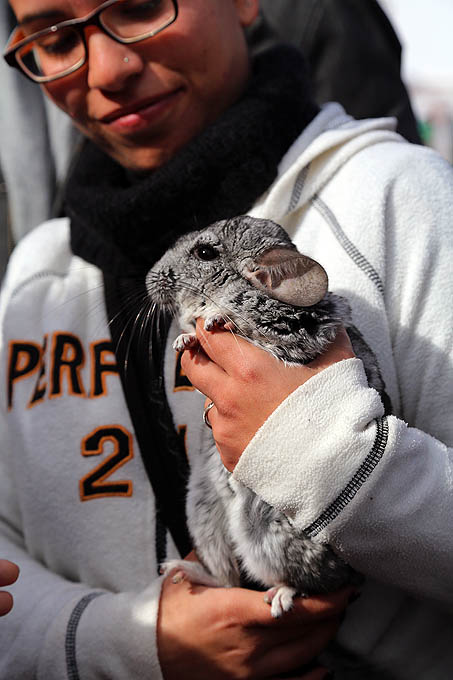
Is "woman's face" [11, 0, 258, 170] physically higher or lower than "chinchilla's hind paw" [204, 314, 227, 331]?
higher

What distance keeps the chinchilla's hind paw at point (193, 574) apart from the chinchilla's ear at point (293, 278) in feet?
2.31

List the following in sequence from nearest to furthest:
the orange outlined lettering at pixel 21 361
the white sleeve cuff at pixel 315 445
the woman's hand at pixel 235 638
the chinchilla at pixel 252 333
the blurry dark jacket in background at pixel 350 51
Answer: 1. the white sleeve cuff at pixel 315 445
2. the chinchilla at pixel 252 333
3. the woman's hand at pixel 235 638
4. the orange outlined lettering at pixel 21 361
5. the blurry dark jacket in background at pixel 350 51

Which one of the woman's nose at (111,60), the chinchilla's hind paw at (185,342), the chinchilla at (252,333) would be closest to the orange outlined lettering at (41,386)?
the chinchilla at (252,333)

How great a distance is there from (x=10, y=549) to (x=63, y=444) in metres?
0.32

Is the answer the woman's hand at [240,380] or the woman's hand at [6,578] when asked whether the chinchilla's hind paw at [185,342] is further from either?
the woman's hand at [6,578]

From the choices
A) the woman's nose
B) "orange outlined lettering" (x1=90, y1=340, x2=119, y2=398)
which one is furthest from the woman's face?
"orange outlined lettering" (x1=90, y1=340, x2=119, y2=398)

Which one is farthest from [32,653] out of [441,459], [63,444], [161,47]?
[161,47]

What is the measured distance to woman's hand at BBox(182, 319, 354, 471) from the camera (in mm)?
1192

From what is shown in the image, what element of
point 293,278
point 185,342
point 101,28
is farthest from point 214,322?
point 101,28

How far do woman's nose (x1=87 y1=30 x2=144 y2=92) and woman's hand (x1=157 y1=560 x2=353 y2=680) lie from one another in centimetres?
134

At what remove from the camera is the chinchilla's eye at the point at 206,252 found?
143 centimetres

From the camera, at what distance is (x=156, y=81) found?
166 cm

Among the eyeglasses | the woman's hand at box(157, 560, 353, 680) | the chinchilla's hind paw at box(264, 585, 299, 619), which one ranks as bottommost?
the woman's hand at box(157, 560, 353, 680)

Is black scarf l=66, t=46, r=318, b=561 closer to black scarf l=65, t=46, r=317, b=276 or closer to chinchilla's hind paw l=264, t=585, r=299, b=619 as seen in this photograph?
black scarf l=65, t=46, r=317, b=276
